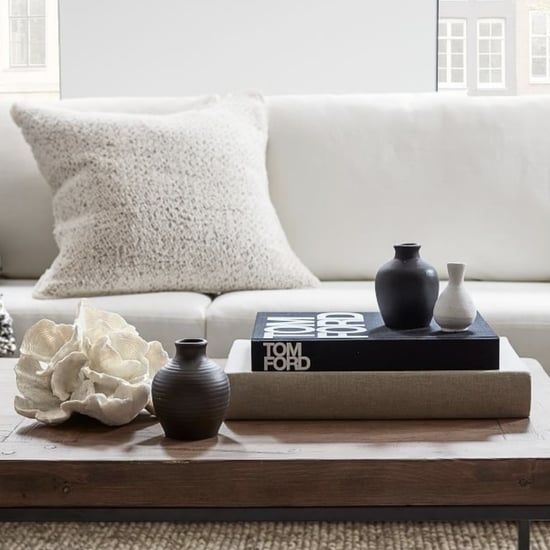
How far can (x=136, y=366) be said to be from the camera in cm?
152

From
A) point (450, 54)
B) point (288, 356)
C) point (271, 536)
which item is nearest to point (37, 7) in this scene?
point (450, 54)

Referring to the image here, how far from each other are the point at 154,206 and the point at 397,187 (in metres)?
0.73

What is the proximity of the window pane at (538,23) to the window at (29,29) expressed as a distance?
6.50ft

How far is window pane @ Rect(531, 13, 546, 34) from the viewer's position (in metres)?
3.86

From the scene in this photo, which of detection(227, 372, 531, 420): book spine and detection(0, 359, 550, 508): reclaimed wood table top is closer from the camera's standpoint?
detection(0, 359, 550, 508): reclaimed wood table top

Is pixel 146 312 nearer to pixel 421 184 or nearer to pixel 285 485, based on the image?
pixel 421 184

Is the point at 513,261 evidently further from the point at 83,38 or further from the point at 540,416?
the point at 83,38

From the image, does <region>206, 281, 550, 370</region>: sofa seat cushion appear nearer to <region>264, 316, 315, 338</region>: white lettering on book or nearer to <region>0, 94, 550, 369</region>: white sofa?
<region>0, 94, 550, 369</region>: white sofa

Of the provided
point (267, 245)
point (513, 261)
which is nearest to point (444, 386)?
point (267, 245)

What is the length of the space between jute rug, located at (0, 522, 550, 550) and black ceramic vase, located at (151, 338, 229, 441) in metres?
0.56

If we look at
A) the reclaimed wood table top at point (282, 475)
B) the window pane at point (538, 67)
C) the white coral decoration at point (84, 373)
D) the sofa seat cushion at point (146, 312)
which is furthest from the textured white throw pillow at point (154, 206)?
the window pane at point (538, 67)

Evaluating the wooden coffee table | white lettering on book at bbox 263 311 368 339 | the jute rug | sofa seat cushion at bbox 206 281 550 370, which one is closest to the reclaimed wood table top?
the wooden coffee table

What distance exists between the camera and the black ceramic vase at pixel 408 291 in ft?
5.31

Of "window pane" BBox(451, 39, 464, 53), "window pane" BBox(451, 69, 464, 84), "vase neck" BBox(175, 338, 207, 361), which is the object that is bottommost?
"vase neck" BBox(175, 338, 207, 361)
